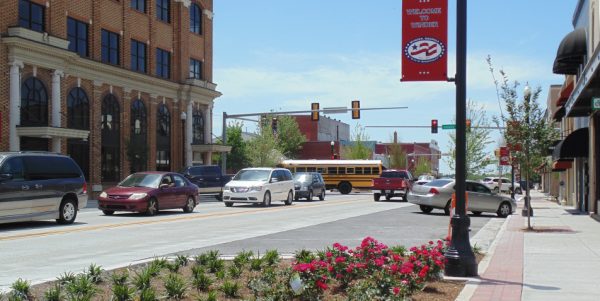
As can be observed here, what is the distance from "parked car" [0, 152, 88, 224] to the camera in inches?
671

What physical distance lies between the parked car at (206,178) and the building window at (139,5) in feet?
44.3

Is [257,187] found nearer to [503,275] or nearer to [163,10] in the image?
[503,275]

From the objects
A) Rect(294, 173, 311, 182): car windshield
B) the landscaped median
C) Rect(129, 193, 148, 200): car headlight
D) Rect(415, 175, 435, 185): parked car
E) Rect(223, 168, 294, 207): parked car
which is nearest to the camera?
the landscaped median

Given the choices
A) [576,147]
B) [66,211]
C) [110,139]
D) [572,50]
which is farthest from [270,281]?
[110,139]

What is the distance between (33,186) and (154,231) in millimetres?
3429

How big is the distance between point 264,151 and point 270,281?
58.7 m

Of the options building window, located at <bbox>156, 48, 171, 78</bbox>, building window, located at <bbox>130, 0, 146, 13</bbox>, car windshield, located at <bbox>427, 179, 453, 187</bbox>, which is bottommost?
car windshield, located at <bbox>427, 179, 453, 187</bbox>

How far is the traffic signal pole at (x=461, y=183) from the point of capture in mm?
9672

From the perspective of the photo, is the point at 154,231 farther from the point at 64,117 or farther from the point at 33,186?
the point at 64,117

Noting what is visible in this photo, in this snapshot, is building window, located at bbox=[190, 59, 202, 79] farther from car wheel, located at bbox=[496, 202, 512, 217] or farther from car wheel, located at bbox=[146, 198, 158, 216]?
car wheel, located at bbox=[496, 202, 512, 217]

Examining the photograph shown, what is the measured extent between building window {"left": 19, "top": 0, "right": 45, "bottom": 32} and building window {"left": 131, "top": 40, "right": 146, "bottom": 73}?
972 centimetres

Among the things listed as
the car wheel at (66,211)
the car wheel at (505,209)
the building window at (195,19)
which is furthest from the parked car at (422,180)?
the building window at (195,19)

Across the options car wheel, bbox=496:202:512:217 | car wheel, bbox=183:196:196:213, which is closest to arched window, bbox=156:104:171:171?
car wheel, bbox=183:196:196:213

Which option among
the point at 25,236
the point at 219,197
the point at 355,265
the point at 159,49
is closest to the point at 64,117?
the point at 219,197
